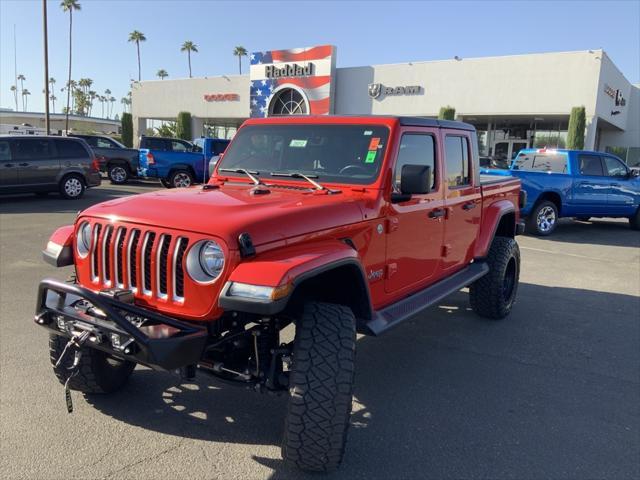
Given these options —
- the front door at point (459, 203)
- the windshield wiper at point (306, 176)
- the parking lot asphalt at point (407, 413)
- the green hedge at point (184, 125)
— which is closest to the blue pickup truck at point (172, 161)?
the parking lot asphalt at point (407, 413)

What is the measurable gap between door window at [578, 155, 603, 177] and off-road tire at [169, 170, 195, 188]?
12.3 metres

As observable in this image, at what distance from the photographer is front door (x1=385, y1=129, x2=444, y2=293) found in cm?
383

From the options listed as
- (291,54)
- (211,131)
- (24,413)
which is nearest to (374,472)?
(24,413)

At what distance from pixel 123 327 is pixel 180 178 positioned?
1648 cm

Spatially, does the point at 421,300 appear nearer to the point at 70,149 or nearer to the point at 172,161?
the point at 70,149

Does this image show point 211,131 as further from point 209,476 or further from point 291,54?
point 209,476

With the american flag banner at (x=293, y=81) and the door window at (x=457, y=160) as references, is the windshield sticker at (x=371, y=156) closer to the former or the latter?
the door window at (x=457, y=160)

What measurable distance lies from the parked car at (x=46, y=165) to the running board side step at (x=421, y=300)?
12.3 meters

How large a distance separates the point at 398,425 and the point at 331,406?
3.03 ft

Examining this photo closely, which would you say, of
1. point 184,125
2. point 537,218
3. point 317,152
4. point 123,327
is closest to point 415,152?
point 317,152

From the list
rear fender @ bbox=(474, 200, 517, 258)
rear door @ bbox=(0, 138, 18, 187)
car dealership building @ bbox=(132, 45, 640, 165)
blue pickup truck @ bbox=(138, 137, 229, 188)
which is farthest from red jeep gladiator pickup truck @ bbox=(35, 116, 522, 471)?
car dealership building @ bbox=(132, 45, 640, 165)

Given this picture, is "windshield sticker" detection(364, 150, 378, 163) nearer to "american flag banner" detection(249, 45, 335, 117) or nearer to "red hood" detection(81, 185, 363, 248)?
"red hood" detection(81, 185, 363, 248)

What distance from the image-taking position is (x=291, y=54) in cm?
3123

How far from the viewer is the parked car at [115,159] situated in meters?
19.3
